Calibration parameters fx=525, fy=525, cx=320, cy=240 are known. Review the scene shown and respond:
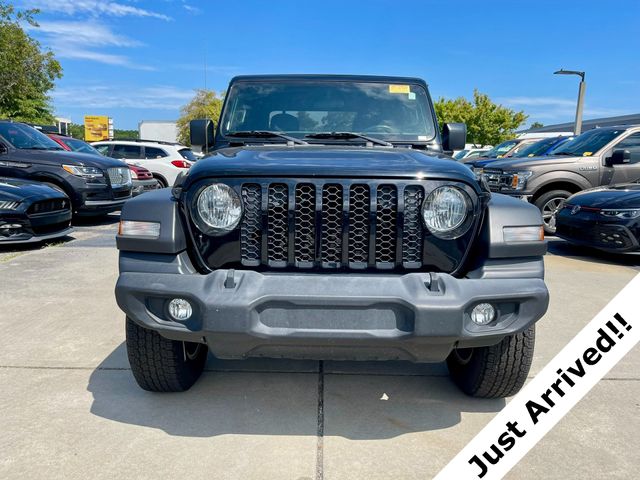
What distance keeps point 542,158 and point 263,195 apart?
25.4 feet

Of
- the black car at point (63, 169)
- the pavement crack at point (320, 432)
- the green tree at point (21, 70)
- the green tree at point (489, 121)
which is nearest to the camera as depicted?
the pavement crack at point (320, 432)

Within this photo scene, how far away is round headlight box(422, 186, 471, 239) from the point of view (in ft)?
8.12

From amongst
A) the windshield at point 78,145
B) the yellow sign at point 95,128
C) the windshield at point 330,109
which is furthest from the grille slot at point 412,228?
the yellow sign at point 95,128

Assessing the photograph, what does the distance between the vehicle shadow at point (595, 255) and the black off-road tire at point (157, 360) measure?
5989mm

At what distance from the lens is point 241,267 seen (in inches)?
100

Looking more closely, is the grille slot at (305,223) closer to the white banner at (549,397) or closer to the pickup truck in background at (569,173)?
the white banner at (549,397)

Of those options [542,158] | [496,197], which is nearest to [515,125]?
[542,158]

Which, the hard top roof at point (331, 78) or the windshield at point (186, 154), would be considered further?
the windshield at point (186, 154)

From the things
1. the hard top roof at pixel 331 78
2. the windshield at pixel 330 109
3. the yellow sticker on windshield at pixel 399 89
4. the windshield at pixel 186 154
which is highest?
the hard top roof at pixel 331 78

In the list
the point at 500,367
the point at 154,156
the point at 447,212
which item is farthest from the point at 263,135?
the point at 154,156

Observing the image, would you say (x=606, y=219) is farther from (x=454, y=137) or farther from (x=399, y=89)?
(x=399, y=89)

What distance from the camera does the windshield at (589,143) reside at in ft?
29.4

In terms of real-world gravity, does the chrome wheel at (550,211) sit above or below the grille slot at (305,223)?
below

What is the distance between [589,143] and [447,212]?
26.3 ft
